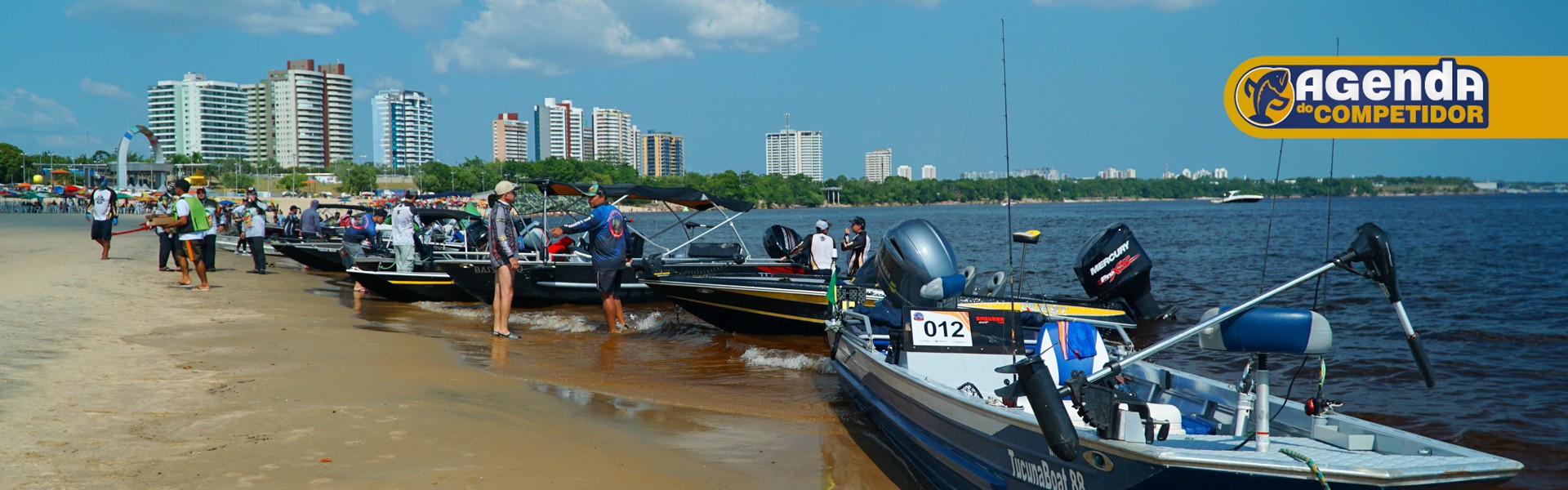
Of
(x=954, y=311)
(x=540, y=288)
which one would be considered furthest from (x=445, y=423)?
(x=540, y=288)

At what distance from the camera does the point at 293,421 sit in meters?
5.81

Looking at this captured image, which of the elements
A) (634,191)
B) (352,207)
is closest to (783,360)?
(634,191)

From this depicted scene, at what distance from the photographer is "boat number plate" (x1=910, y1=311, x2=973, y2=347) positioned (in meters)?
6.95

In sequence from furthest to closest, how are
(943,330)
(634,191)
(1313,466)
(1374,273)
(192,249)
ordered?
(634,191) < (192,249) < (943,330) < (1374,273) < (1313,466)

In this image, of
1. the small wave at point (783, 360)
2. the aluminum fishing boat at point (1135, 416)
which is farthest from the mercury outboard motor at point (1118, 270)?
the small wave at point (783, 360)

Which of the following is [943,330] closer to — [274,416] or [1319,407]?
[1319,407]

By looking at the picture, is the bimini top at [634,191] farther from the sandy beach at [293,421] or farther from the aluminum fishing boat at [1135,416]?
the aluminum fishing boat at [1135,416]

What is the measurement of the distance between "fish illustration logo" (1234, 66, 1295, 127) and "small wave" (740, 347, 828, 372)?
223 inches

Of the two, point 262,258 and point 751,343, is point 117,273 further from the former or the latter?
point 751,343

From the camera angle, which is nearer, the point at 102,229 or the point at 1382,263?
the point at 1382,263

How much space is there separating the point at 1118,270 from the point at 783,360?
3.64 meters

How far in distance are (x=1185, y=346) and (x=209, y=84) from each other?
690ft

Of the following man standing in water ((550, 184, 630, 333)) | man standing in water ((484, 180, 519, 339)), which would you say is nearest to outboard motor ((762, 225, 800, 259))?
man standing in water ((550, 184, 630, 333))

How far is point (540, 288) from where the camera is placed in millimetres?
14352
